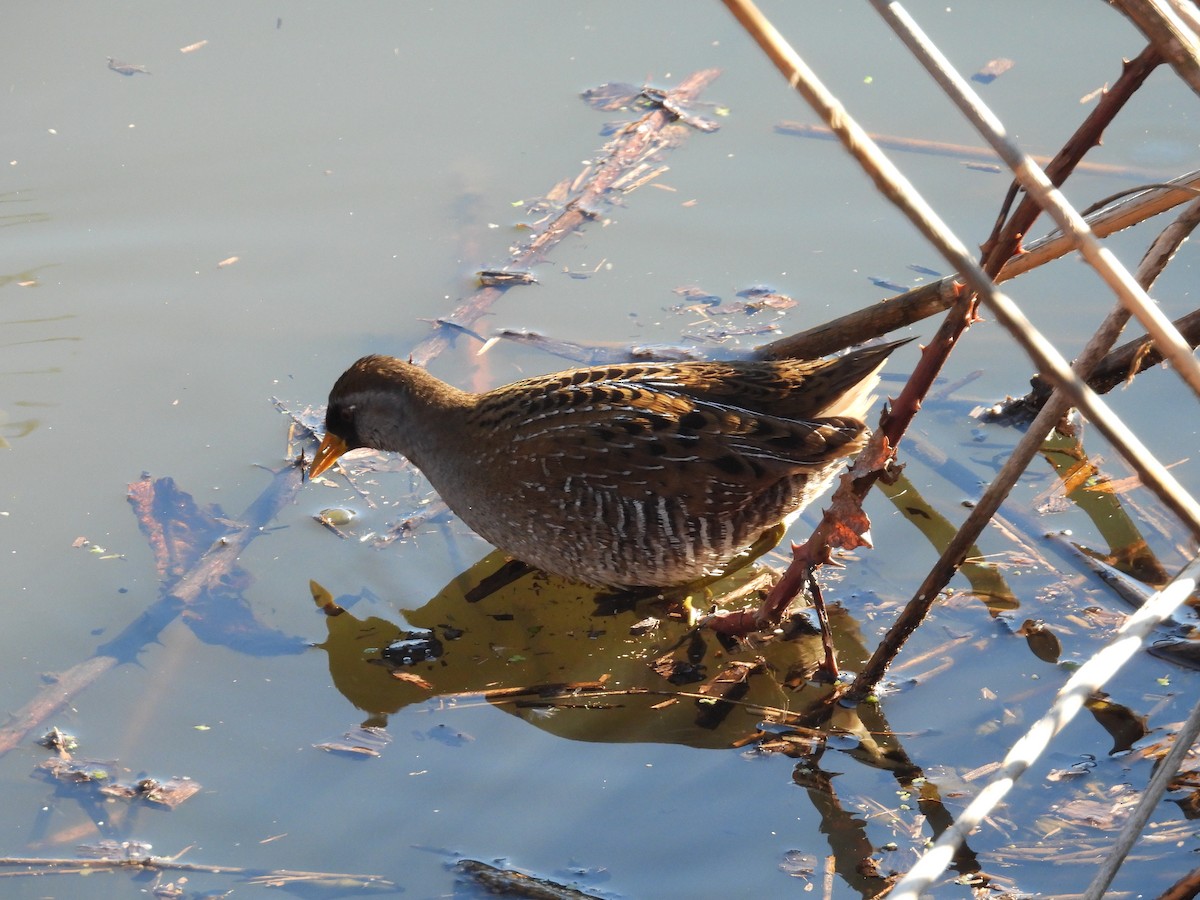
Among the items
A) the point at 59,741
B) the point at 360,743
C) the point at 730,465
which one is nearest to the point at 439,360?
the point at 730,465

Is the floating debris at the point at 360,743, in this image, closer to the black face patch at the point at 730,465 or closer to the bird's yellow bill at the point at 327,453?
the bird's yellow bill at the point at 327,453

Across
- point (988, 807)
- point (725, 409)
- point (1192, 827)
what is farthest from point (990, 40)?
point (988, 807)

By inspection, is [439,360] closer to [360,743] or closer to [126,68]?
[360,743]

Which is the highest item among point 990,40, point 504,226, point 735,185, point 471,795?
point 990,40

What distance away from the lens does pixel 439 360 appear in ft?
20.2

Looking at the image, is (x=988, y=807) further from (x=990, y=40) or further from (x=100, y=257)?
(x=990, y=40)

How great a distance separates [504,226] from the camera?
22.3 ft

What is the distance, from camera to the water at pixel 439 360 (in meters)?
4.17

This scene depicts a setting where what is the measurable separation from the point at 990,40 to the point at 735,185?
6.61 ft

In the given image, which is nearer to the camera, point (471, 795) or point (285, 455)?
point (471, 795)

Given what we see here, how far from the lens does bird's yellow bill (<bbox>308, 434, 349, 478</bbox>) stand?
17.5 feet

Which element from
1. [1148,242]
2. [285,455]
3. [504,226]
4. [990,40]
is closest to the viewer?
[285,455]

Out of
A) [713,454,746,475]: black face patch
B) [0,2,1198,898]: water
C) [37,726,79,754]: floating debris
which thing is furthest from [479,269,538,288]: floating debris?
[37,726,79,754]: floating debris

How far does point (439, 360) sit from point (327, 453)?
100 centimetres
